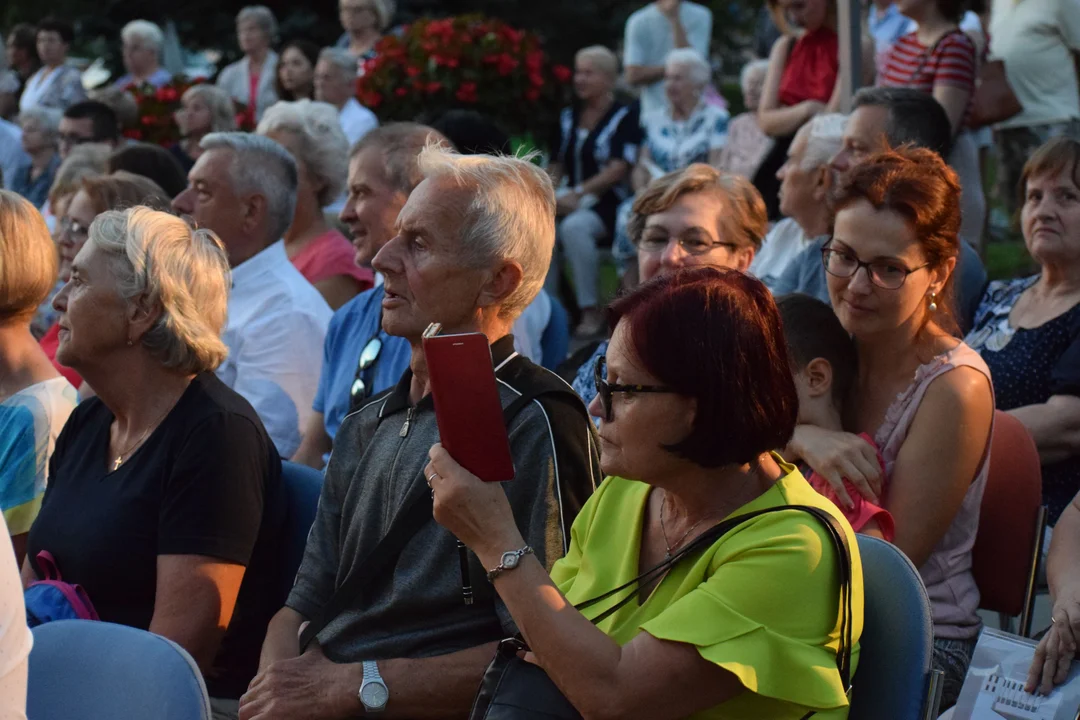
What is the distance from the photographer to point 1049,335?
157 inches

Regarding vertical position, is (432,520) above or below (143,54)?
above

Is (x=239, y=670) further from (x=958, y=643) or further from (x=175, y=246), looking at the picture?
(x=958, y=643)

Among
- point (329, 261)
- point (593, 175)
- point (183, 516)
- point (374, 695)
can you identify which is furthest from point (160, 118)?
point (374, 695)

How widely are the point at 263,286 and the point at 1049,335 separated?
2587mm

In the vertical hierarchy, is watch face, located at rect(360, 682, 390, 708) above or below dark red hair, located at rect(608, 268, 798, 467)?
below

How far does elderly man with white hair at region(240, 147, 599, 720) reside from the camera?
2734mm

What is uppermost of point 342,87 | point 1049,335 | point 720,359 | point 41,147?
point 720,359

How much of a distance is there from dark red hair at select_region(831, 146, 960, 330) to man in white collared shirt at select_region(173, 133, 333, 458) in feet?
6.90

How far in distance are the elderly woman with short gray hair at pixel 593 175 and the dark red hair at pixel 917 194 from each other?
20.4 feet

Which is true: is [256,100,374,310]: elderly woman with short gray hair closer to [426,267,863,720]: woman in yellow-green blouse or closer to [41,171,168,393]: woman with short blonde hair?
[41,171,168,393]: woman with short blonde hair

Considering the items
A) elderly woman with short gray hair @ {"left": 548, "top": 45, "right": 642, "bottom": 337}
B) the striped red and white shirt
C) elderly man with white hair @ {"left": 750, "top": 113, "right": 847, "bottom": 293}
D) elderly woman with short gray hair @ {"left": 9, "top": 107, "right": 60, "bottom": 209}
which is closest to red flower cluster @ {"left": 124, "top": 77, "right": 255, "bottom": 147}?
elderly woman with short gray hair @ {"left": 9, "top": 107, "right": 60, "bottom": 209}

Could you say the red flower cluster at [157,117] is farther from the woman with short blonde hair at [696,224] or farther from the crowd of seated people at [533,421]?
the woman with short blonde hair at [696,224]

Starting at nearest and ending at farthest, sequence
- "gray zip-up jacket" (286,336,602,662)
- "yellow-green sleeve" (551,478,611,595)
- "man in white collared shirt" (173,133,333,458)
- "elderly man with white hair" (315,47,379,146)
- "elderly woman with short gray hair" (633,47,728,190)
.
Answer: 1. "yellow-green sleeve" (551,478,611,595)
2. "gray zip-up jacket" (286,336,602,662)
3. "man in white collared shirt" (173,133,333,458)
4. "elderly man with white hair" (315,47,379,146)
5. "elderly woman with short gray hair" (633,47,728,190)

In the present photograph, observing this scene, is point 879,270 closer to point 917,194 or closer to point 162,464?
point 917,194
